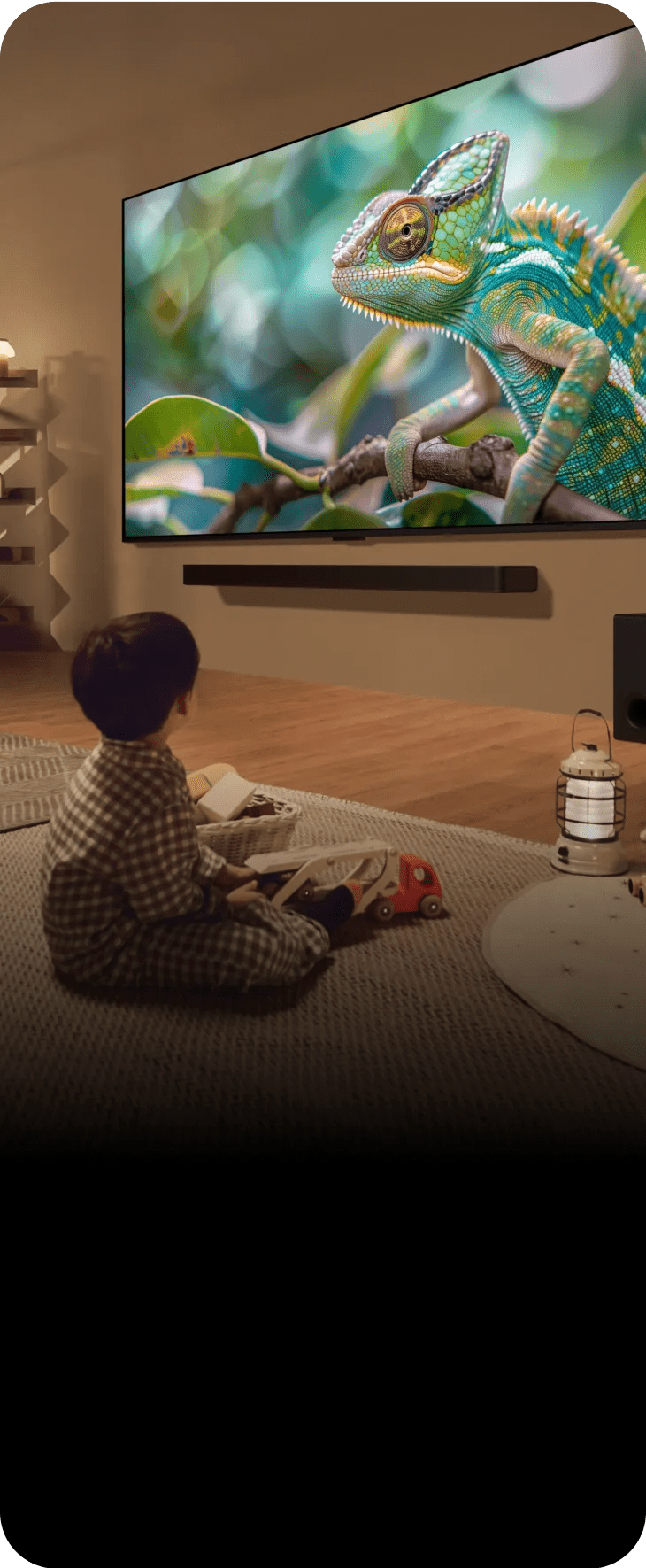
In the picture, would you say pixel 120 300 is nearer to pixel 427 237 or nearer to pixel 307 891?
pixel 427 237

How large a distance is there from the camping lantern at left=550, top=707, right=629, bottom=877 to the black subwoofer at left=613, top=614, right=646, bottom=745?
0.23 meters

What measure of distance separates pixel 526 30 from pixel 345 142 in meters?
0.57

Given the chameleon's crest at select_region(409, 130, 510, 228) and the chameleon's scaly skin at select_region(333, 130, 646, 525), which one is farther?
the chameleon's crest at select_region(409, 130, 510, 228)

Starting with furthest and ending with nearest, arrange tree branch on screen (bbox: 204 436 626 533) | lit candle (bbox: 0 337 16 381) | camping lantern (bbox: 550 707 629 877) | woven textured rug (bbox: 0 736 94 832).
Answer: lit candle (bbox: 0 337 16 381)
tree branch on screen (bbox: 204 436 626 533)
woven textured rug (bbox: 0 736 94 832)
camping lantern (bbox: 550 707 629 877)

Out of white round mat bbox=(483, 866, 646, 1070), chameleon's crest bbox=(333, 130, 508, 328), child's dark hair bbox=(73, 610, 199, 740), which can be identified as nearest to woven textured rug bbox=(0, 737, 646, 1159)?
white round mat bbox=(483, 866, 646, 1070)

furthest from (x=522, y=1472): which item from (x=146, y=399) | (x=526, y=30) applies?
(x=146, y=399)

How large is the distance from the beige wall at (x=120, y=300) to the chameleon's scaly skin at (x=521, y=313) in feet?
0.62

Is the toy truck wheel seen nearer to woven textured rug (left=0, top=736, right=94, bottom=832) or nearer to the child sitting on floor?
the child sitting on floor

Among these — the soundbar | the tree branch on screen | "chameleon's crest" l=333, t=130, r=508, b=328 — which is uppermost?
"chameleon's crest" l=333, t=130, r=508, b=328

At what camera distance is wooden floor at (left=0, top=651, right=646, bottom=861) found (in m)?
1.94

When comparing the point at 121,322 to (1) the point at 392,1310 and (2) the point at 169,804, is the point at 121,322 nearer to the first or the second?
(2) the point at 169,804

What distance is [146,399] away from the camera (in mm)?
3758

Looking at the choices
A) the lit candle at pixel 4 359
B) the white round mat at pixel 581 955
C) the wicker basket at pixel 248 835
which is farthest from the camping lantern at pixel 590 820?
the lit candle at pixel 4 359

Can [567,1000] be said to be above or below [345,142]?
below
